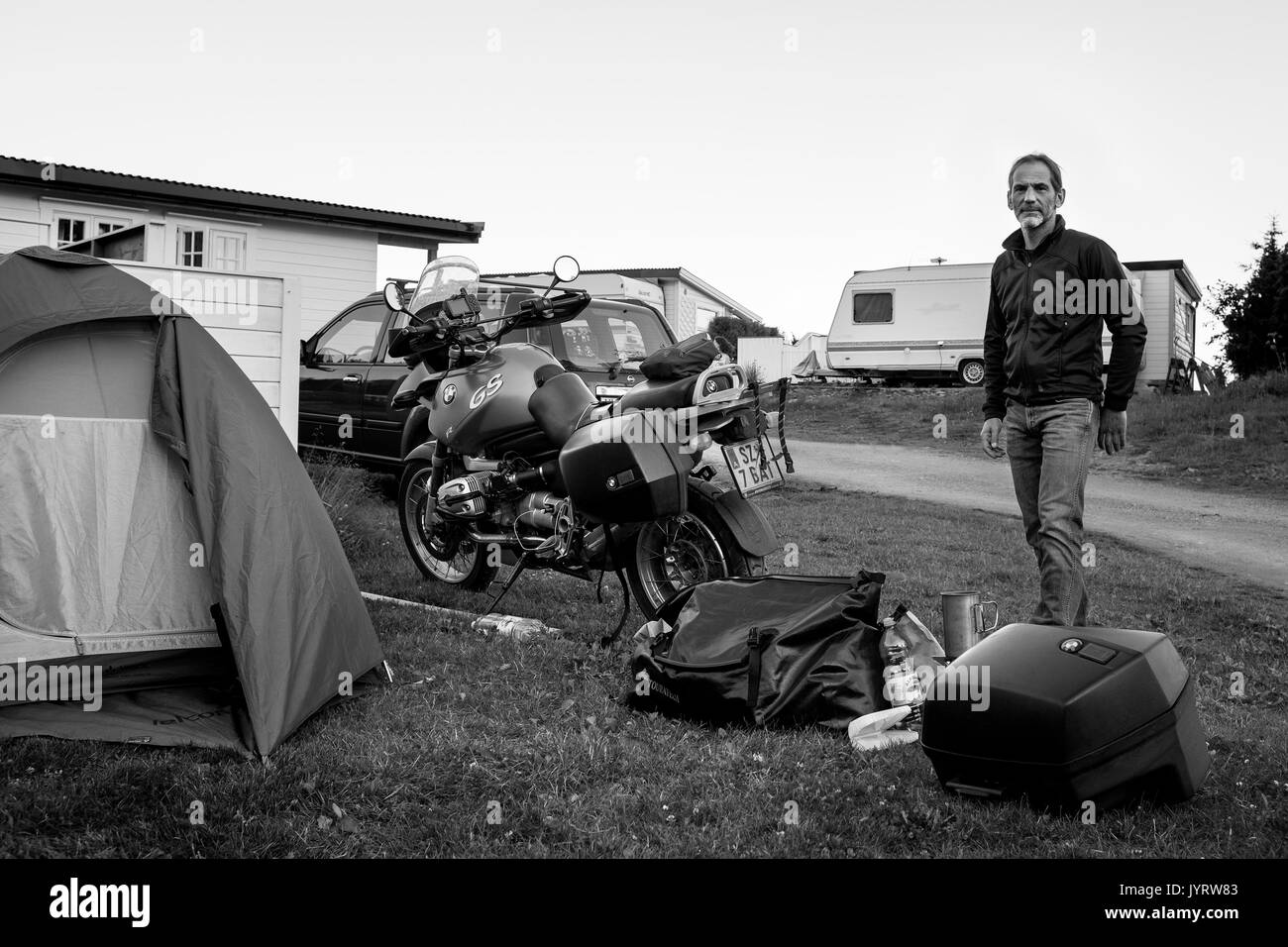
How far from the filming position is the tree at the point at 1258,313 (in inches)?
787

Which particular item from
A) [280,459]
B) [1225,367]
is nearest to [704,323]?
[1225,367]

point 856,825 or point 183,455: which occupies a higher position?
point 183,455

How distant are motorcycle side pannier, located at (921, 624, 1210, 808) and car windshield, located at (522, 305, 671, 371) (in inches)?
204

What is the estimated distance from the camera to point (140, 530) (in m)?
3.92

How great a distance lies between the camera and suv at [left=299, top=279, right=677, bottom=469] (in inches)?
314

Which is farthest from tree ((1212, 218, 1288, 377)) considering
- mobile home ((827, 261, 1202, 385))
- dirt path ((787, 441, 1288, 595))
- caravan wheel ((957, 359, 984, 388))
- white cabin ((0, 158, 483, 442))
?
white cabin ((0, 158, 483, 442))

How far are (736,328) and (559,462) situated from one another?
109ft

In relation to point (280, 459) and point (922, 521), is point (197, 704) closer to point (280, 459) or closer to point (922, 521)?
point (280, 459)

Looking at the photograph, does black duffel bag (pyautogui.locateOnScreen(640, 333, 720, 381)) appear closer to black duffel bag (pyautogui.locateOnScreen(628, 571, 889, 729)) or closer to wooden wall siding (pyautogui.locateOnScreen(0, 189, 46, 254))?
black duffel bag (pyautogui.locateOnScreen(628, 571, 889, 729))

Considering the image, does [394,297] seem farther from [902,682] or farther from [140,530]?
[902,682]

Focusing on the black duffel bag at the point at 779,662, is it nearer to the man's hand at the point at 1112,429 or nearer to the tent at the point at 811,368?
the man's hand at the point at 1112,429

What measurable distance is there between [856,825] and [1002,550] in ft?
17.0

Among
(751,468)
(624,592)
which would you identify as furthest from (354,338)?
(751,468)

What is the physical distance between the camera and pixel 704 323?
121 ft
